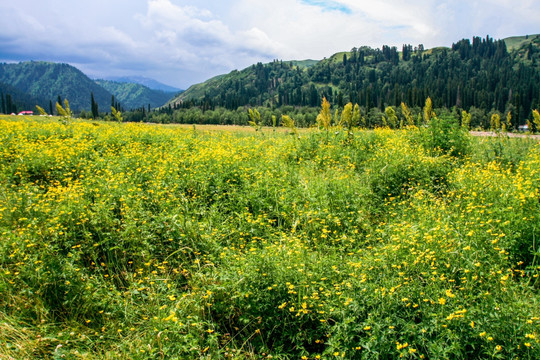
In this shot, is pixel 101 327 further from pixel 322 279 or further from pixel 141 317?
pixel 322 279

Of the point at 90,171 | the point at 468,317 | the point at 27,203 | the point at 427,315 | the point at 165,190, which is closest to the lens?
the point at 468,317

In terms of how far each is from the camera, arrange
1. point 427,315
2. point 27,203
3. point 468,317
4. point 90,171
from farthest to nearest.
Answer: point 90,171 → point 27,203 → point 427,315 → point 468,317

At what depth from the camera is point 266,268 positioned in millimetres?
4449

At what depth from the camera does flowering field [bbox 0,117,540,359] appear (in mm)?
3709

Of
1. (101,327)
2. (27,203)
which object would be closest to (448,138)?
(101,327)

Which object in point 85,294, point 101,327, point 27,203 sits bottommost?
point 101,327

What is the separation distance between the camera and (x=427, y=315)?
12.1 feet

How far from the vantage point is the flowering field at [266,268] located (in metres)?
3.71

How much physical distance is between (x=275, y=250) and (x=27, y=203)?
16.9 feet

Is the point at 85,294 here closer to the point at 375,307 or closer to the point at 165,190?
the point at 165,190

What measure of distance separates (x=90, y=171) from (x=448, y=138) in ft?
37.4

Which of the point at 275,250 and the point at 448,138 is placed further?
the point at 448,138

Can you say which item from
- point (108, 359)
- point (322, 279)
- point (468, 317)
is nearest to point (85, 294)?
point (108, 359)

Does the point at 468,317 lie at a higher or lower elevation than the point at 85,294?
higher
